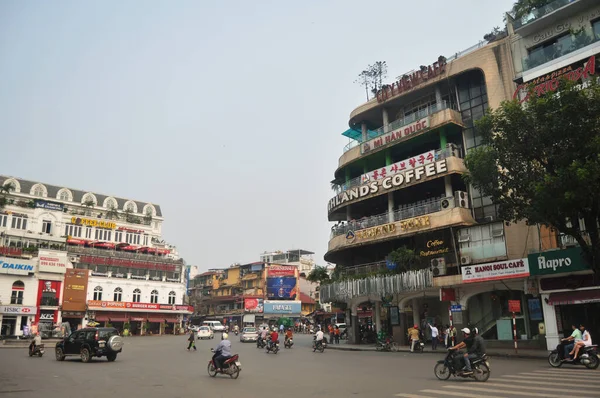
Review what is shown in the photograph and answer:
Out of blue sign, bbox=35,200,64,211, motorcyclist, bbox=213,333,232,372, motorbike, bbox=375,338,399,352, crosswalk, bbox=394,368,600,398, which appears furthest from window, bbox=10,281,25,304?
crosswalk, bbox=394,368,600,398

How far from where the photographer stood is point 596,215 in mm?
16375

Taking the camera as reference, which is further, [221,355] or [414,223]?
[414,223]

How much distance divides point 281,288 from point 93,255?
33078 millimetres

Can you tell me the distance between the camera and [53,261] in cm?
5391

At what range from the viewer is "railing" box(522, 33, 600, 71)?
25688mm

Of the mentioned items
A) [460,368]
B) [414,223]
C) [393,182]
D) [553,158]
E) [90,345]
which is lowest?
[460,368]

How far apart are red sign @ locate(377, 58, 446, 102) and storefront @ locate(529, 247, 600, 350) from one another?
1477cm

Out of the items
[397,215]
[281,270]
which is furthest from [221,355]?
[281,270]

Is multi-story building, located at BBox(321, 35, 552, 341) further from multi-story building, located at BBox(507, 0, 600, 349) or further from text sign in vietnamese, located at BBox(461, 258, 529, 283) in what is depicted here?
multi-story building, located at BBox(507, 0, 600, 349)

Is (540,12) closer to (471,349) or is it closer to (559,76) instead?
(559,76)

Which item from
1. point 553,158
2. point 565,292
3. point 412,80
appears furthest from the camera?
point 412,80

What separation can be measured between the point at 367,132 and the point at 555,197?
908 inches

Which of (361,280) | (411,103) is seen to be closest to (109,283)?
(361,280)

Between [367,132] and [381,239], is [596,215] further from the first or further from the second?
[367,132]
